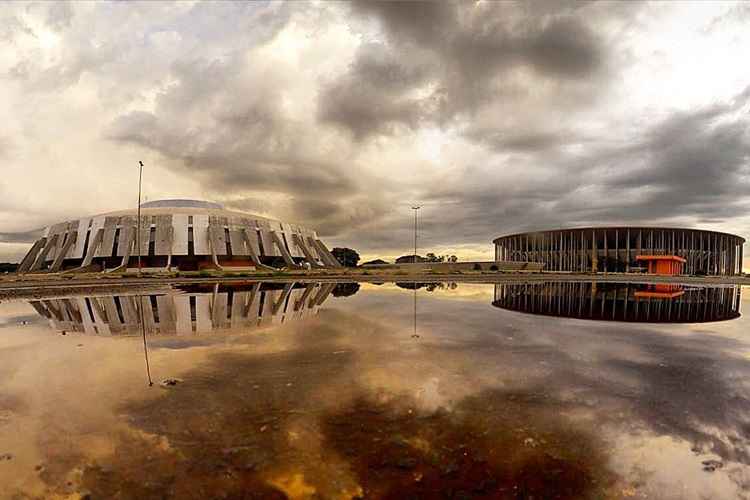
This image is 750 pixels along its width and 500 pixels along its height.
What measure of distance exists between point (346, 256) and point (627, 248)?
259 ft

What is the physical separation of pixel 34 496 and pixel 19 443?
151 centimetres

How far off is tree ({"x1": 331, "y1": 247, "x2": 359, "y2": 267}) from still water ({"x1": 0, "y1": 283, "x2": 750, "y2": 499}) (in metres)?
111

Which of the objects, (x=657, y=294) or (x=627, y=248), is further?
(x=627, y=248)

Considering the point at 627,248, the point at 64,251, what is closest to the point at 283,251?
the point at 64,251

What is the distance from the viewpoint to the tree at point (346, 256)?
12150 cm

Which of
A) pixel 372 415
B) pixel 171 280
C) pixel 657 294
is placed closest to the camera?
pixel 372 415

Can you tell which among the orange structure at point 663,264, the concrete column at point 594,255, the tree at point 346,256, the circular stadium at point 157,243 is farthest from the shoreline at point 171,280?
the tree at point 346,256

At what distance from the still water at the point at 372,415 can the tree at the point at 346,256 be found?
11058cm

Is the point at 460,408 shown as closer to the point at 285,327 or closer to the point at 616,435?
the point at 616,435

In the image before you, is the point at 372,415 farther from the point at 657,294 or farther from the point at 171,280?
the point at 171,280

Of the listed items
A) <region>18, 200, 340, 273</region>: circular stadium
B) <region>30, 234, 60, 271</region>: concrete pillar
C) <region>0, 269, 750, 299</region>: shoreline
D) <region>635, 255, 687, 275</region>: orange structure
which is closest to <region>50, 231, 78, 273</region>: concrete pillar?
<region>18, 200, 340, 273</region>: circular stadium

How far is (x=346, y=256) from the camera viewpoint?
12225 cm

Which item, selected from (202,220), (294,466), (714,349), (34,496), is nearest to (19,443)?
(34,496)

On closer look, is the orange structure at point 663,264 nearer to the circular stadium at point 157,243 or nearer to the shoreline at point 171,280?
the shoreline at point 171,280
